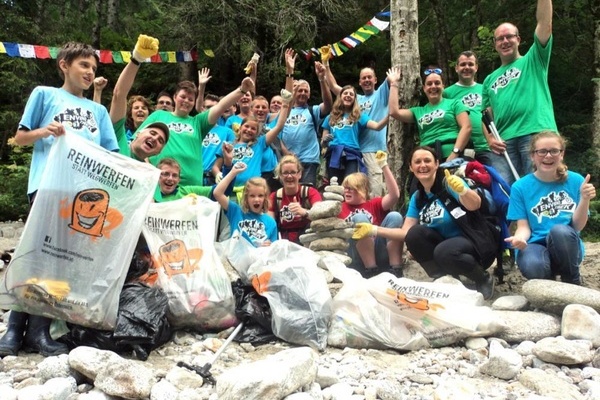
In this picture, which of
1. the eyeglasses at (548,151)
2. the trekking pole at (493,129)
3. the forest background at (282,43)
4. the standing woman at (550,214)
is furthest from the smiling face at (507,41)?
the forest background at (282,43)

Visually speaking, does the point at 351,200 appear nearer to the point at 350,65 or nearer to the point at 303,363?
the point at 303,363

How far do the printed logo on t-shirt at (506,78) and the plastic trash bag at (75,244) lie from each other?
323 centimetres

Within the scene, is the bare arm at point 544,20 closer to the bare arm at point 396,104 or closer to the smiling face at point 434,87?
the smiling face at point 434,87

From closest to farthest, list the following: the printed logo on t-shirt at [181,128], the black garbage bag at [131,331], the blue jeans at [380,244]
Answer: the black garbage bag at [131,331] → the blue jeans at [380,244] → the printed logo on t-shirt at [181,128]

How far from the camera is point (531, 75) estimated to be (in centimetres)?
432

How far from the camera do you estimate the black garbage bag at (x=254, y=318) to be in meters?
3.21

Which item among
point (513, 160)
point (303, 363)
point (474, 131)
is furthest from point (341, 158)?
point (303, 363)

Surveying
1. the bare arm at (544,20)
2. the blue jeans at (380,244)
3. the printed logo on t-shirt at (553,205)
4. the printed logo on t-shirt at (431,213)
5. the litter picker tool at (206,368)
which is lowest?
the litter picker tool at (206,368)

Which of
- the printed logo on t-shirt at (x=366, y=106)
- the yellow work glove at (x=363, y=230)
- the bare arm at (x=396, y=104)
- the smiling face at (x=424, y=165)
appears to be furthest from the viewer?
the printed logo on t-shirt at (x=366, y=106)

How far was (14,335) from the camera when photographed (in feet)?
9.59

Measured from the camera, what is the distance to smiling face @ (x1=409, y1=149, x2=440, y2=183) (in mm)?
3877

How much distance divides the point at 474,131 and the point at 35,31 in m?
10.4

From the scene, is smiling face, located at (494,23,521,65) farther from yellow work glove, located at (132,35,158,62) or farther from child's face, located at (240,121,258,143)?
yellow work glove, located at (132,35,158,62)

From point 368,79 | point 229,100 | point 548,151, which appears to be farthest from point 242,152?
point 548,151
